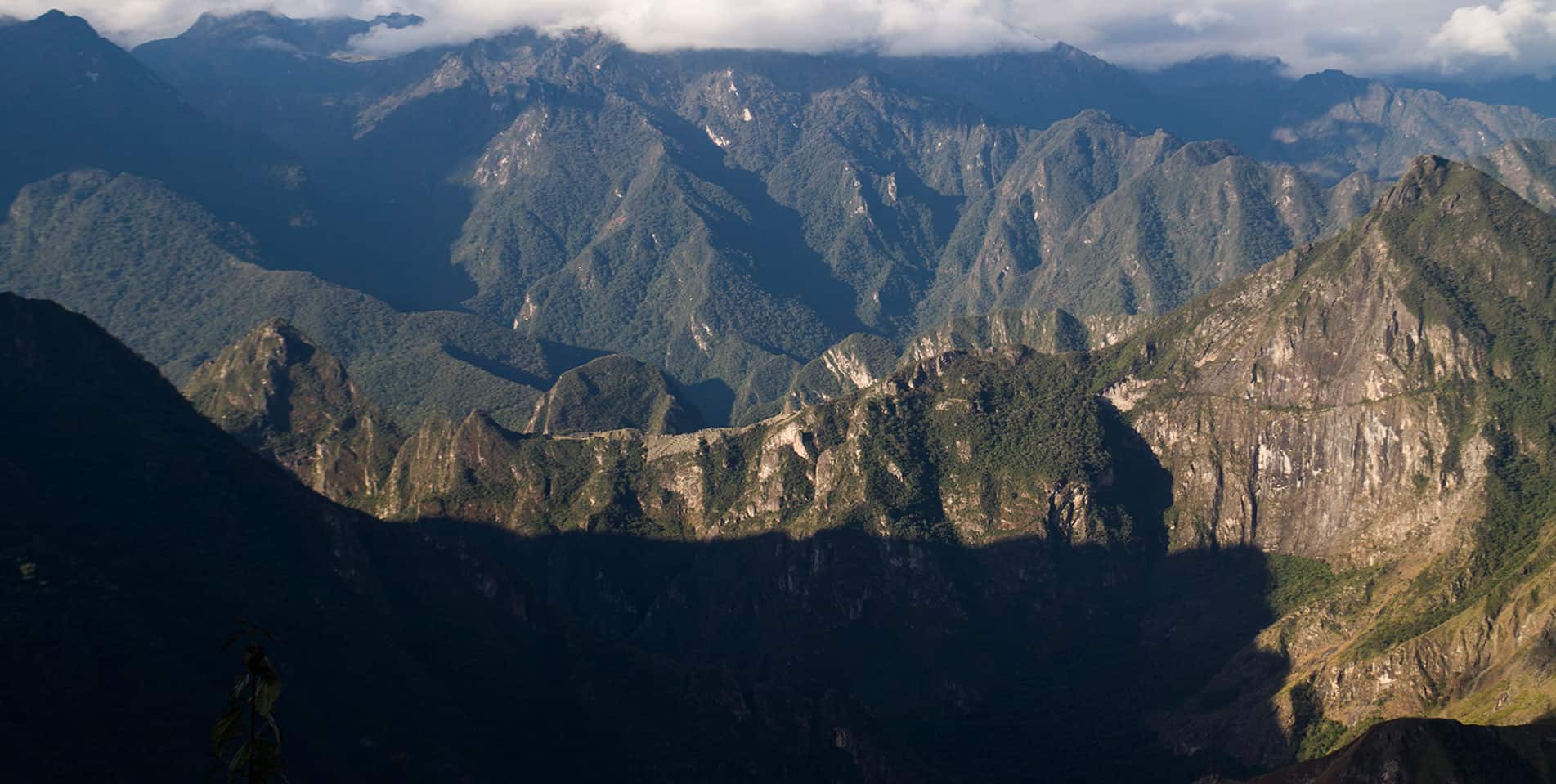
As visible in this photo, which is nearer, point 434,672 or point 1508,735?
point 1508,735

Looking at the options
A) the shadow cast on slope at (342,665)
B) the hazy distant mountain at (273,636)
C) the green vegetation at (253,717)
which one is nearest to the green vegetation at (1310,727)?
the shadow cast on slope at (342,665)

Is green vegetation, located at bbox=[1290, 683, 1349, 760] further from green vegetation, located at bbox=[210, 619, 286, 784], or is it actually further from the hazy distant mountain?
green vegetation, located at bbox=[210, 619, 286, 784]

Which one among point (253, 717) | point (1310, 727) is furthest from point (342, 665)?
point (253, 717)

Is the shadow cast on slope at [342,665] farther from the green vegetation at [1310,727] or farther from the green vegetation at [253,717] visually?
the green vegetation at [253,717]

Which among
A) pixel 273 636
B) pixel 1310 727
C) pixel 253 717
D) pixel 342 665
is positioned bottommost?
pixel 1310 727

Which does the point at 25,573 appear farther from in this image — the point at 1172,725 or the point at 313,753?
the point at 1172,725

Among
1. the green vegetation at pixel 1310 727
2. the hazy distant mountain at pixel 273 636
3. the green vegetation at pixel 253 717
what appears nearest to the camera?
the green vegetation at pixel 253 717

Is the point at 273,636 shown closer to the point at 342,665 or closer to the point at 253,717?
the point at 342,665

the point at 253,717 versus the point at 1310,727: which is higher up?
the point at 253,717

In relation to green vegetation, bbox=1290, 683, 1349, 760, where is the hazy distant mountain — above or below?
above

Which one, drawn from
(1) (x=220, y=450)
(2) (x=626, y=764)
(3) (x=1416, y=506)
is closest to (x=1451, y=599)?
(3) (x=1416, y=506)

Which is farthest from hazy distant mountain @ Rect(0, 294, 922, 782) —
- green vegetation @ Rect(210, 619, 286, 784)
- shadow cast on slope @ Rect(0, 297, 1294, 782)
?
green vegetation @ Rect(210, 619, 286, 784)
